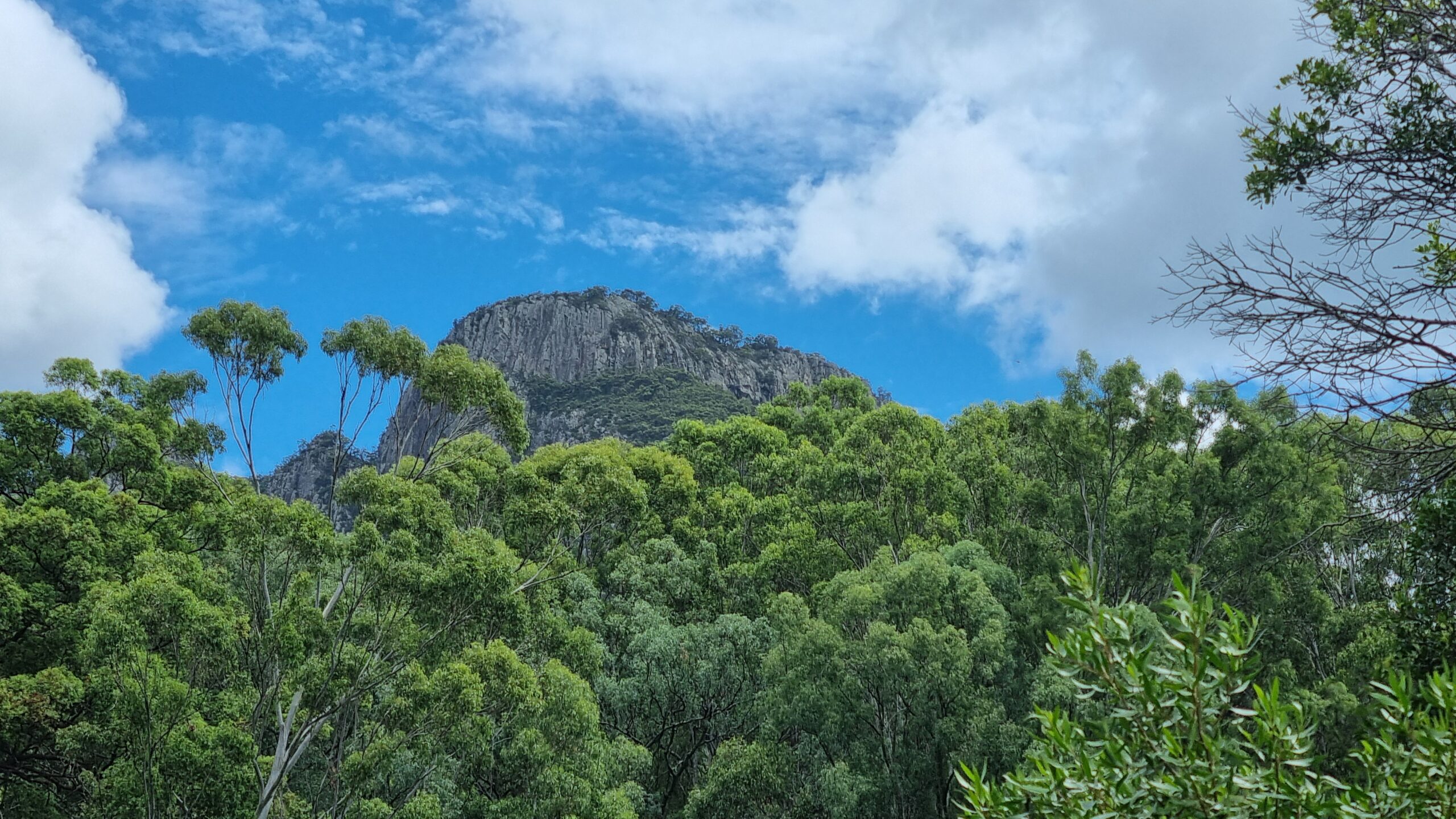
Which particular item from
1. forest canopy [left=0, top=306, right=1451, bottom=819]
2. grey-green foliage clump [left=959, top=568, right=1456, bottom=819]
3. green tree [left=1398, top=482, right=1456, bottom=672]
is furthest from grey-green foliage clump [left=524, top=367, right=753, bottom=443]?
grey-green foliage clump [left=959, top=568, right=1456, bottom=819]

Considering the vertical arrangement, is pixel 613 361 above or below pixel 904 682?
above

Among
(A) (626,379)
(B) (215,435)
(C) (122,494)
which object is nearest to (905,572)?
(B) (215,435)

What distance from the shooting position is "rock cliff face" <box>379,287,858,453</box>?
7350 cm

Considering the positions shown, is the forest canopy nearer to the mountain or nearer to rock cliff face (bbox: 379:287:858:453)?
the mountain

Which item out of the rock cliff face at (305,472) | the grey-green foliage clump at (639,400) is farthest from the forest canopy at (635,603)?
the rock cliff face at (305,472)

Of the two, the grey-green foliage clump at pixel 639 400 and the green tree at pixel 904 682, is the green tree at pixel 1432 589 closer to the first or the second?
the green tree at pixel 904 682

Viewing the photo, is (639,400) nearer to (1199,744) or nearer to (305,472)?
(305,472)

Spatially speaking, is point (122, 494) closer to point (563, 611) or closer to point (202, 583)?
point (202, 583)

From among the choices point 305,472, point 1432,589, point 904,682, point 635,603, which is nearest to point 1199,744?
point 1432,589

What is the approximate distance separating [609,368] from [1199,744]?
299 ft

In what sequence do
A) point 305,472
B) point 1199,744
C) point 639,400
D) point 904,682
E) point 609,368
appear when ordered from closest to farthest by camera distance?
point 1199,744 < point 904,682 < point 639,400 < point 305,472 < point 609,368

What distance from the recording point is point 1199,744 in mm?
3355

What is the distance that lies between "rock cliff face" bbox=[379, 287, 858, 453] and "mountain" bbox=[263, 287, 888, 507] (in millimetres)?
140

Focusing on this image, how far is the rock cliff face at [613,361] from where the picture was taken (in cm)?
7350
